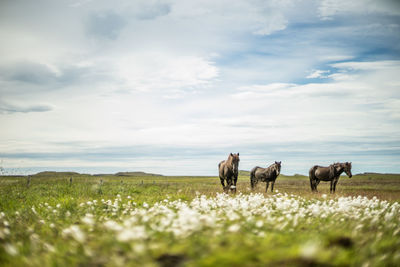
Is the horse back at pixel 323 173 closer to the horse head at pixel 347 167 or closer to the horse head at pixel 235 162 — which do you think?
the horse head at pixel 347 167

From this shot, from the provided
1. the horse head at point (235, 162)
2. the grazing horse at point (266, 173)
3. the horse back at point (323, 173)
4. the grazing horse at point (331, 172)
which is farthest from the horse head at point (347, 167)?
the horse head at point (235, 162)

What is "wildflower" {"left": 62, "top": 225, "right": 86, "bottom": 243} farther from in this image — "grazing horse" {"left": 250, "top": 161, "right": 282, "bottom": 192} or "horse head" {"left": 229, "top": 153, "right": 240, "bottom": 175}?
"grazing horse" {"left": 250, "top": 161, "right": 282, "bottom": 192}

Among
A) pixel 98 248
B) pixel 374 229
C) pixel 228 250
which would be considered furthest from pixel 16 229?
pixel 374 229

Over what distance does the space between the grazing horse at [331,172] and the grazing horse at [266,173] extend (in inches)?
235

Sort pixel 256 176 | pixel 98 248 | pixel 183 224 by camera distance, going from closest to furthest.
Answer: pixel 98 248
pixel 183 224
pixel 256 176

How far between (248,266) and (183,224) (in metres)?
1.85

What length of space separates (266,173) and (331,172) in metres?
7.01

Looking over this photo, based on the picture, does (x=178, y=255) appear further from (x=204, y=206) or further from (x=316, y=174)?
(x=316, y=174)

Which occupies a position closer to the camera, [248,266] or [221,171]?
[248,266]

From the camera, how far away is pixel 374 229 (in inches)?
331

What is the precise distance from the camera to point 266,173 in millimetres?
27312

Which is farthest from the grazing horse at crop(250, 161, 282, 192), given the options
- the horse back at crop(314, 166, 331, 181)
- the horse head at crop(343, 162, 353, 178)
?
the horse head at crop(343, 162, 353, 178)

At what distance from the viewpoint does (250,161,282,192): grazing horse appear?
26062mm

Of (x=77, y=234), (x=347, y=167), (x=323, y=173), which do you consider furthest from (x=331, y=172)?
(x=77, y=234)
